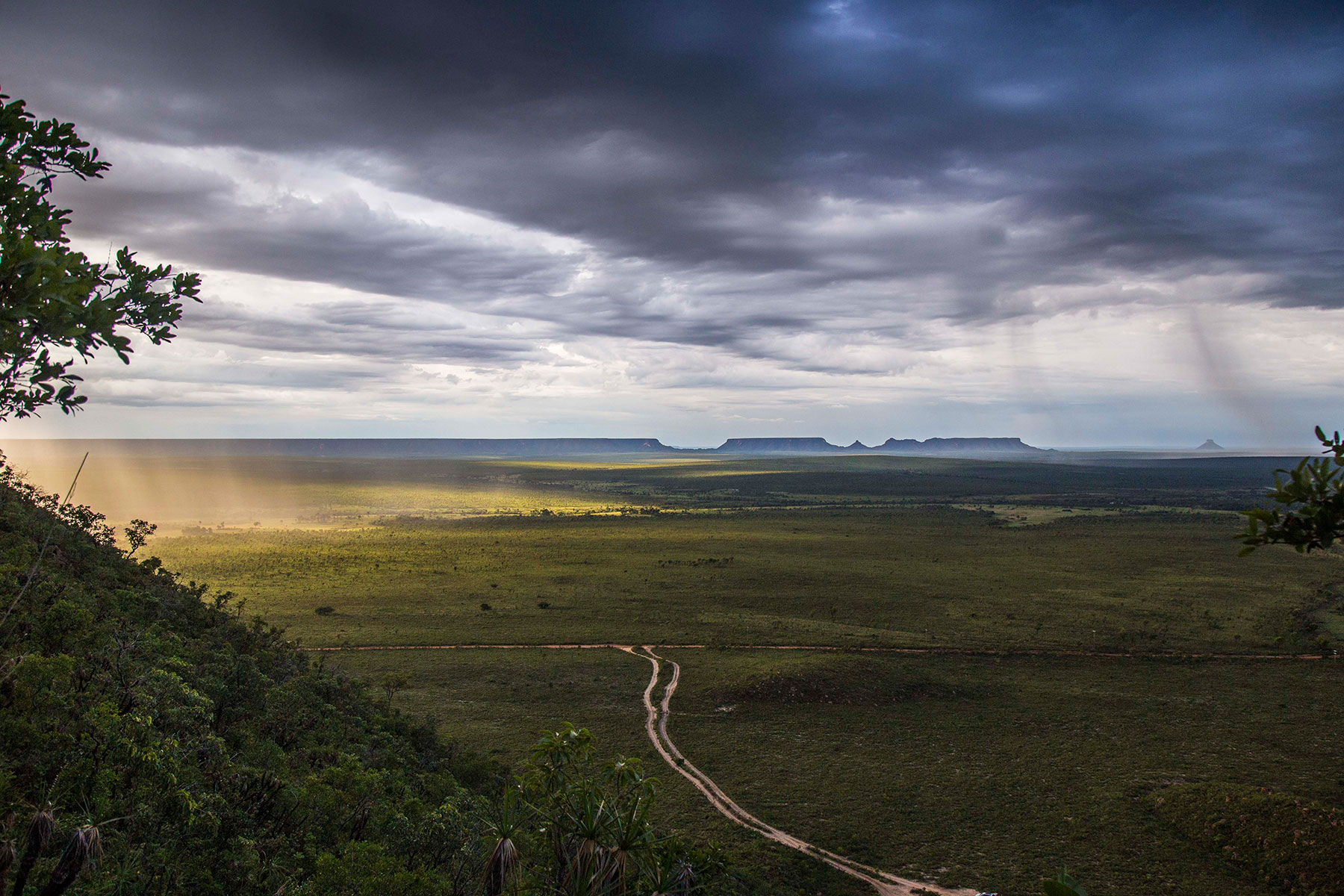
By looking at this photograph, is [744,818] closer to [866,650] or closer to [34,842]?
[34,842]

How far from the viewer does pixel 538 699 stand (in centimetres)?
3550

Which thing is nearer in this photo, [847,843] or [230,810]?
[230,810]

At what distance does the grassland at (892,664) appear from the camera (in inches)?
928

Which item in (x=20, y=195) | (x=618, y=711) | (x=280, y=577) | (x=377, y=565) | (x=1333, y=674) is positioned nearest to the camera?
(x=20, y=195)

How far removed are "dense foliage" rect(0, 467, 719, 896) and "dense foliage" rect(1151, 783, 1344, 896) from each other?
65.9 feet

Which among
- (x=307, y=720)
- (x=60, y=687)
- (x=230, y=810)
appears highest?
(x=60, y=687)

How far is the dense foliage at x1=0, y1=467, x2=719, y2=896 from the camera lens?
7508mm

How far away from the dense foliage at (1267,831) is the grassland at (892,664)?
77cm

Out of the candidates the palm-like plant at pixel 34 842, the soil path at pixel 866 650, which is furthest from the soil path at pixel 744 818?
the palm-like plant at pixel 34 842

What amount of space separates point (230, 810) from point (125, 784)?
1592 mm

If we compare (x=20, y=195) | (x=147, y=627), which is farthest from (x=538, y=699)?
(x=20, y=195)

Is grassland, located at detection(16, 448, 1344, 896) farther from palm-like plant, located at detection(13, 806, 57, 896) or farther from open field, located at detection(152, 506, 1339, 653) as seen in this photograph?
palm-like plant, located at detection(13, 806, 57, 896)

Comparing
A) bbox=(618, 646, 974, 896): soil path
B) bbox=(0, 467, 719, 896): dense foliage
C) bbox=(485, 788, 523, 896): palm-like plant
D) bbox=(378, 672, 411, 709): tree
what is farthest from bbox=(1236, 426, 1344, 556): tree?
bbox=(378, 672, 411, 709): tree

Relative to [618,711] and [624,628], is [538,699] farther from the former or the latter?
[624,628]
